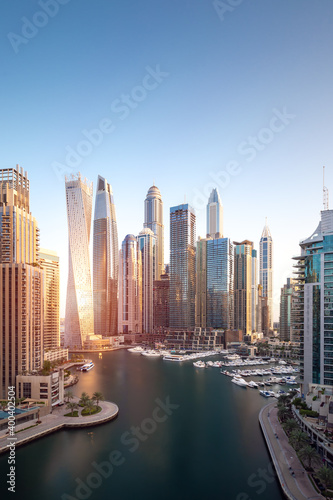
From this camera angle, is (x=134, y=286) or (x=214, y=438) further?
(x=134, y=286)

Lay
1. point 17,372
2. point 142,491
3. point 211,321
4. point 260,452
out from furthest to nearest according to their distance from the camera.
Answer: point 211,321, point 17,372, point 260,452, point 142,491

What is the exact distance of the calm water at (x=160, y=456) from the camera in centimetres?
2636

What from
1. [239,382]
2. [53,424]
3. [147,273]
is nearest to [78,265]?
[147,273]

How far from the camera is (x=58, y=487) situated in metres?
26.7

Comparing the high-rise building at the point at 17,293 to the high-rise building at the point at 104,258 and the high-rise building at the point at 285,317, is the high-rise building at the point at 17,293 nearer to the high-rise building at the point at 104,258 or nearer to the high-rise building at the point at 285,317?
the high-rise building at the point at 104,258

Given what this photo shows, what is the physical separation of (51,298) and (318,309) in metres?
67.8

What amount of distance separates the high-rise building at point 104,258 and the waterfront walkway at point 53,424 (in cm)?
9956

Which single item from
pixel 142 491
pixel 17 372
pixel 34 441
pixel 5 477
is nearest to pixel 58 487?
pixel 5 477

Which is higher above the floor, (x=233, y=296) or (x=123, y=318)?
(x=233, y=296)

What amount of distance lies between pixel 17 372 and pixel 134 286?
108m

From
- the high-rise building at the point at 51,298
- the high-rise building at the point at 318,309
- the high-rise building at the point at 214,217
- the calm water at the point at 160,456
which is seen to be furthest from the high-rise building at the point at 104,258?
the high-rise building at the point at 318,309

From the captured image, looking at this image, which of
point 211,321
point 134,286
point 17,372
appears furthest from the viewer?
point 134,286

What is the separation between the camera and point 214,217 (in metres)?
177

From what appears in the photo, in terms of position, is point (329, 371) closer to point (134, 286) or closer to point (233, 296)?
point (233, 296)
